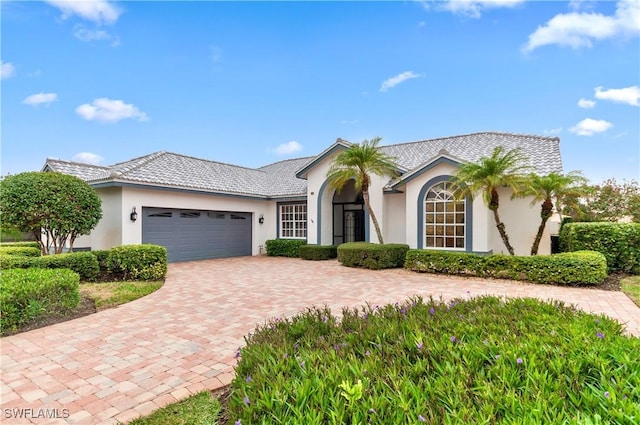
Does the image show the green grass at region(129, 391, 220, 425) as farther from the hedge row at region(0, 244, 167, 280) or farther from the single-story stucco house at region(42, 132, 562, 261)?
the single-story stucco house at region(42, 132, 562, 261)

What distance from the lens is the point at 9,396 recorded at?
3.84 m

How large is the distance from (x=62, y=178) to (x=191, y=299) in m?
6.81

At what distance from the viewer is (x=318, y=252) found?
1664 centimetres

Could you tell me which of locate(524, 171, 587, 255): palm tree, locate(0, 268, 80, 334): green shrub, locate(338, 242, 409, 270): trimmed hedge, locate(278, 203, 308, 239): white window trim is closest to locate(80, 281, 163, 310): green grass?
locate(0, 268, 80, 334): green shrub

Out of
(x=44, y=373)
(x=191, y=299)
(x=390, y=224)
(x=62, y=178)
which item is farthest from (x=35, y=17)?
(x=390, y=224)

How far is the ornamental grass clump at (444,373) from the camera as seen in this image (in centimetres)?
204

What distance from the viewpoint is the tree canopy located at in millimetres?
10117

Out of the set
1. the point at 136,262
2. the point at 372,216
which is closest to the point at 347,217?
the point at 372,216

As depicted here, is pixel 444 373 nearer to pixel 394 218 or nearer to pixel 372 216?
pixel 372 216

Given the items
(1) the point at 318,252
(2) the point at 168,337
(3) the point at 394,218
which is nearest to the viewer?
(2) the point at 168,337

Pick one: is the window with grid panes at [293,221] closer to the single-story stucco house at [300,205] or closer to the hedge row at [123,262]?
the single-story stucco house at [300,205]

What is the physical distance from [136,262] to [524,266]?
41.6ft

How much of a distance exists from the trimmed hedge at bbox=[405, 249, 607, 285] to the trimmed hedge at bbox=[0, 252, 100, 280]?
36.6 feet

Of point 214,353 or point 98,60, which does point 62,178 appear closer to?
point 98,60
